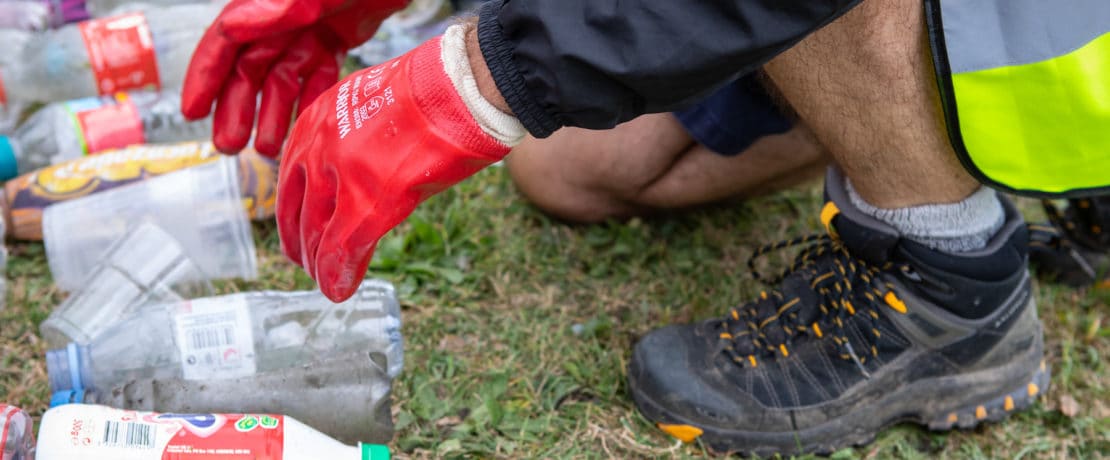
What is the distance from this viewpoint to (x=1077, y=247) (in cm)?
203

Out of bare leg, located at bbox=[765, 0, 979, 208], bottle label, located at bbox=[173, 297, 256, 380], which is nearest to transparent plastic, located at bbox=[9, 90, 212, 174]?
bottle label, located at bbox=[173, 297, 256, 380]

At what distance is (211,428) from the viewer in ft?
4.09

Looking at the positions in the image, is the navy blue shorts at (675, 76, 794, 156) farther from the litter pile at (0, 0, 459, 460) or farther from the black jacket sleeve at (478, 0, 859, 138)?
the litter pile at (0, 0, 459, 460)

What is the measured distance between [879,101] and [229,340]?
1.09m

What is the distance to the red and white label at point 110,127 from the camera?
Answer: 2.15 metres

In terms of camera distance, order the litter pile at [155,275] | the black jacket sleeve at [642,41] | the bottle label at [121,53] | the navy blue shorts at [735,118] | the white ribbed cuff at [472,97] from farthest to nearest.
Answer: the bottle label at [121,53]
the navy blue shorts at [735,118]
the litter pile at [155,275]
the white ribbed cuff at [472,97]
the black jacket sleeve at [642,41]

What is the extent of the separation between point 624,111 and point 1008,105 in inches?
22.0

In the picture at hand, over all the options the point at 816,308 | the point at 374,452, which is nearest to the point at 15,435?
the point at 374,452

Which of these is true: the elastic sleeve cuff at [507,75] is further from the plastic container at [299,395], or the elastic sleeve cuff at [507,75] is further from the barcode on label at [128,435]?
the barcode on label at [128,435]

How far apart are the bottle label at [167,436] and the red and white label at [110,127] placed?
3.61 ft

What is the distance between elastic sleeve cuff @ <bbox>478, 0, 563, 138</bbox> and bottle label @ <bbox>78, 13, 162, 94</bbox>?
5.19 ft

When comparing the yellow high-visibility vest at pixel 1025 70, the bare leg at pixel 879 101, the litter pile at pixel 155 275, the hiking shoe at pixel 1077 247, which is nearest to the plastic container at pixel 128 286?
the litter pile at pixel 155 275

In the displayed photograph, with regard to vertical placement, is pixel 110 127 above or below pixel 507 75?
below

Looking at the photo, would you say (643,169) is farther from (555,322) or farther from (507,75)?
(507,75)
